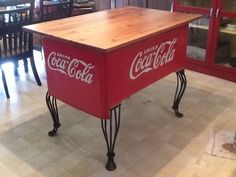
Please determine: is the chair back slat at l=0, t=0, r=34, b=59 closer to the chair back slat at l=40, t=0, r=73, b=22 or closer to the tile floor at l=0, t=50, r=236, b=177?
the chair back slat at l=40, t=0, r=73, b=22

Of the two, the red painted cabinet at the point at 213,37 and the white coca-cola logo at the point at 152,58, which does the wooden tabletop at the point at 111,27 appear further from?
the red painted cabinet at the point at 213,37

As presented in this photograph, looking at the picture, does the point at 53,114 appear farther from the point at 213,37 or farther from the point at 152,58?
the point at 213,37

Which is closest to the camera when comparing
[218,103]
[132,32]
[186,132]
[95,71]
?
[95,71]

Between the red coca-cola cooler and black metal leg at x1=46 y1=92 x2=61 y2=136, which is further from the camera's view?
black metal leg at x1=46 y1=92 x2=61 y2=136

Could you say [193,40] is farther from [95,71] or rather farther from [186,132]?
[95,71]

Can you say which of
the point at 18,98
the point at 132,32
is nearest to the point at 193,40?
the point at 132,32

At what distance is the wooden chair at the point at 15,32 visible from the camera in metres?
2.65

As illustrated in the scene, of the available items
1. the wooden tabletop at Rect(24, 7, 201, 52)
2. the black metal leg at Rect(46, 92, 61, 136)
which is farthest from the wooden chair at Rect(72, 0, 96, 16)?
the black metal leg at Rect(46, 92, 61, 136)

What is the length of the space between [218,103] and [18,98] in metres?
1.98

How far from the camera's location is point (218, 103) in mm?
2766

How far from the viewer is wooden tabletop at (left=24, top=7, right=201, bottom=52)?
1664 millimetres

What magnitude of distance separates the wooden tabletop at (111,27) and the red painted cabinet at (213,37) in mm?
984

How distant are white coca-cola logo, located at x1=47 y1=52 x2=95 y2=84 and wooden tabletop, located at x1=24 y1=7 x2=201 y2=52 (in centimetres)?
15

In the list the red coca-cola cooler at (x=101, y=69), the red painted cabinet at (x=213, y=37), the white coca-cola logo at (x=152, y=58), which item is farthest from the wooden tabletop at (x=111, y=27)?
the red painted cabinet at (x=213, y=37)
